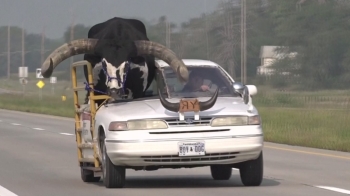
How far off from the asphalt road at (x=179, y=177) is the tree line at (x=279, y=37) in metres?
52.6

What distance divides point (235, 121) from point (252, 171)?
0.86 m

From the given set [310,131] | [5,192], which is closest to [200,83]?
[5,192]

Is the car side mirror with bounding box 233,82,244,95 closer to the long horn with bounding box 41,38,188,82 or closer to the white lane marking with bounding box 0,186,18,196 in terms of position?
the long horn with bounding box 41,38,188,82

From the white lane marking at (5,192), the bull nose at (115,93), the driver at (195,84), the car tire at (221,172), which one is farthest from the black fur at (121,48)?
the white lane marking at (5,192)

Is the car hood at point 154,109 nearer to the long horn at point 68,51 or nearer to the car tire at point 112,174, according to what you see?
the car tire at point 112,174

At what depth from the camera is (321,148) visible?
2253 cm

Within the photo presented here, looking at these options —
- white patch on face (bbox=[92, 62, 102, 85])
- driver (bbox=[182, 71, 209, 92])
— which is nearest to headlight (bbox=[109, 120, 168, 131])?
white patch on face (bbox=[92, 62, 102, 85])

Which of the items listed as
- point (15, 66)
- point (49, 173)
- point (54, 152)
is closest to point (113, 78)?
point (49, 173)

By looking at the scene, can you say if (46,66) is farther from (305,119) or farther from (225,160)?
(305,119)

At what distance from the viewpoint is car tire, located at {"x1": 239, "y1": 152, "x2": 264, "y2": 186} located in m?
13.0

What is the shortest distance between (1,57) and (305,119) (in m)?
125

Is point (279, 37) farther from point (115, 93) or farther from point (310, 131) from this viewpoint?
point (115, 93)

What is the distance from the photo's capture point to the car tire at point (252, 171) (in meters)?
13.0

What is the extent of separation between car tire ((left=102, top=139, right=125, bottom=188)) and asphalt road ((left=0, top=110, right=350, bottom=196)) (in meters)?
0.12
